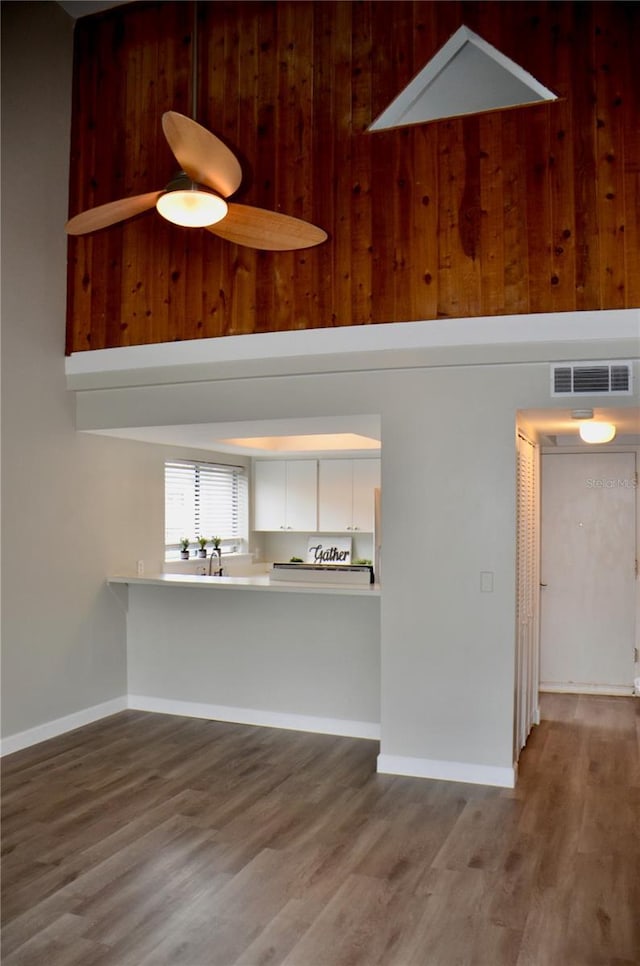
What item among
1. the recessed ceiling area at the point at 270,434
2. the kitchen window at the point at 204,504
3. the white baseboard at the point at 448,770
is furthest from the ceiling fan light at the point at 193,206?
the kitchen window at the point at 204,504

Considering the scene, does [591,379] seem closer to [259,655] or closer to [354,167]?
[354,167]

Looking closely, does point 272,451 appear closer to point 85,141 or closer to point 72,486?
point 72,486

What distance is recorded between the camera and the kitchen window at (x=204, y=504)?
23.1 ft

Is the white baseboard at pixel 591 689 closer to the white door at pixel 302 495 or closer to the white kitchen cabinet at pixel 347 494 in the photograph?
the white kitchen cabinet at pixel 347 494

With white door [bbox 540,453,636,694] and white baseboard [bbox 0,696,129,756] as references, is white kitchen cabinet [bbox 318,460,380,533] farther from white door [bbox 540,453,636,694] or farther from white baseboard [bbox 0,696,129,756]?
white baseboard [bbox 0,696,129,756]

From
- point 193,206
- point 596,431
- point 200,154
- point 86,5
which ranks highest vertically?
point 86,5

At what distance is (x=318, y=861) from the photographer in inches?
135

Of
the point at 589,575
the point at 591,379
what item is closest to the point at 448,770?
the point at 591,379

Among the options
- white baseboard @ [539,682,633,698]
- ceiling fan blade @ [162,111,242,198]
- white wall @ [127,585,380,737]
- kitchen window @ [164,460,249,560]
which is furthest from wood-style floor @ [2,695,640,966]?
ceiling fan blade @ [162,111,242,198]

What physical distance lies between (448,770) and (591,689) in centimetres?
253

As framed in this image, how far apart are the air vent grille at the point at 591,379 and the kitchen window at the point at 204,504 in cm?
356

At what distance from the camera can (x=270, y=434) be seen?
5.57m

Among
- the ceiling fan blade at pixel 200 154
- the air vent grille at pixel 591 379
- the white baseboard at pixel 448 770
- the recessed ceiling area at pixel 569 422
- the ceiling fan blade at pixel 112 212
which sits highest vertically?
the ceiling fan blade at pixel 200 154

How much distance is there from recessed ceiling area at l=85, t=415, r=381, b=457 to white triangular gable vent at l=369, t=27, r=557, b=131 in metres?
1.77
